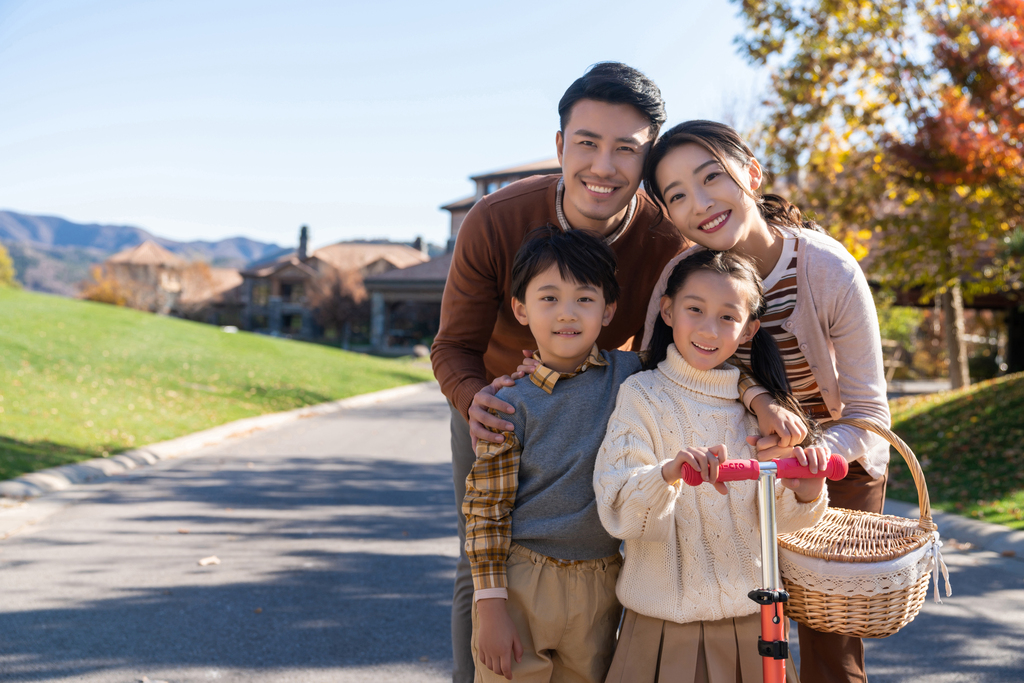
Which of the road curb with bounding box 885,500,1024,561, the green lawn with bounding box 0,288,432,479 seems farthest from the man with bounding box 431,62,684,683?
the green lawn with bounding box 0,288,432,479

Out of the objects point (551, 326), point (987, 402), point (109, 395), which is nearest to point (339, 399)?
point (109, 395)

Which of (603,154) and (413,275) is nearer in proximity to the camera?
(603,154)

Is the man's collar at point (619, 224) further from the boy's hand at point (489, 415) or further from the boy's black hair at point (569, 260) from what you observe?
the boy's hand at point (489, 415)

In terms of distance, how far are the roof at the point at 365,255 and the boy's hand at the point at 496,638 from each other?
5103 cm

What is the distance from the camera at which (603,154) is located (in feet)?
8.21

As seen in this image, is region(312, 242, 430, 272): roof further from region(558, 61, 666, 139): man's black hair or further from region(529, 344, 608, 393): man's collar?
region(529, 344, 608, 393): man's collar

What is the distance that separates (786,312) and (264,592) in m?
3.47

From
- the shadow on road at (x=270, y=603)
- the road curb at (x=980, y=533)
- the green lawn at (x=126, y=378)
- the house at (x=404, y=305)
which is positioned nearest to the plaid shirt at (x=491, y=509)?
the shadow on road at (x=270, y=603)

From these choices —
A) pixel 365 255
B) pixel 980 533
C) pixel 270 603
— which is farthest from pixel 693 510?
pixel 365 255

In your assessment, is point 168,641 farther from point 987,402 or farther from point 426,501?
point 987,402

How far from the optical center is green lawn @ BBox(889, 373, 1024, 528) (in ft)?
21.9

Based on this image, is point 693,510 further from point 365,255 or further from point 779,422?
point 365,255

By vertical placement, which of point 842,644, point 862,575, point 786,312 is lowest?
point 842,644

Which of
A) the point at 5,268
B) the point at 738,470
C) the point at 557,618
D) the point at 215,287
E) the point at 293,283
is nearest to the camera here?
the point at 738,470
